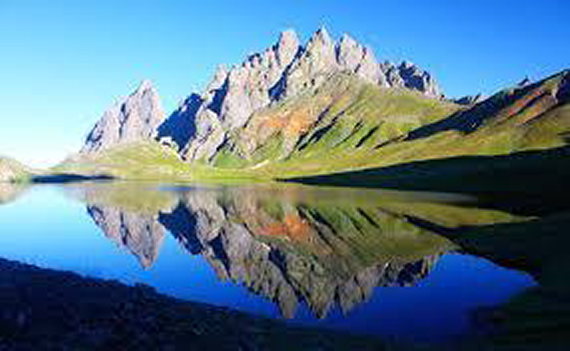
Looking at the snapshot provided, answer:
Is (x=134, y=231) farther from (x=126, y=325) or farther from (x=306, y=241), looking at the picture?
(x=126, y=325)

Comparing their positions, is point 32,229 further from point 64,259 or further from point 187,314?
point 187,314

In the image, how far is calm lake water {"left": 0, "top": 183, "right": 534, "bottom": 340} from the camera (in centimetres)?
5553

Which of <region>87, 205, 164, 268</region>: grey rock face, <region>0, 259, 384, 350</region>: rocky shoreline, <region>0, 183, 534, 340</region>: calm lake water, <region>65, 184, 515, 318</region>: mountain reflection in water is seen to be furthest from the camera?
<region>87, 205, 164, 268</region>: grey rock face

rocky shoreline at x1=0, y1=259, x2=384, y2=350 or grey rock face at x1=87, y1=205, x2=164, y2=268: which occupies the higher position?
grey rock face at x1=87, y1=205, x2=164, y2=268

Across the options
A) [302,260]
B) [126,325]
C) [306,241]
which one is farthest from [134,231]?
[126,325]

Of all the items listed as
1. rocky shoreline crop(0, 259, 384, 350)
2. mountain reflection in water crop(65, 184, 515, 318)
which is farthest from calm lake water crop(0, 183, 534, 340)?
rocky shoreline crop(0, 259, 384, 350)

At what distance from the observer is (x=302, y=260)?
85.4 meters

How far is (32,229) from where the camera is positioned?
114750mm

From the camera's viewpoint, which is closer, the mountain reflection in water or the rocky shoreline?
the rocky shoreline

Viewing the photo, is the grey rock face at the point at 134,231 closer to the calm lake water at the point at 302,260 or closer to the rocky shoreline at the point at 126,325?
the calm lake water at the point at 302,260

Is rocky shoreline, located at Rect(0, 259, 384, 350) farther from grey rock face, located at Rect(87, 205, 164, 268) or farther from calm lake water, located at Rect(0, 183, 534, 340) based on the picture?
grey rock face, located at Rect(87, 205, 164, 268)

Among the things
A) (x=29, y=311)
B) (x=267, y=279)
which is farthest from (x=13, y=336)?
(x=267, y=279)

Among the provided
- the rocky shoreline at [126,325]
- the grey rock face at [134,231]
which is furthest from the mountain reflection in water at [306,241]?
the rocky shoreline at [126,325]

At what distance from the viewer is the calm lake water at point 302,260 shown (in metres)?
55.5
